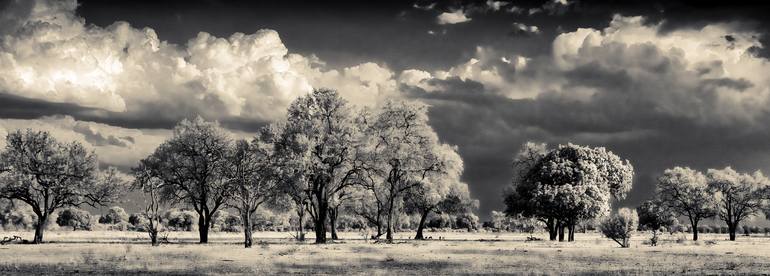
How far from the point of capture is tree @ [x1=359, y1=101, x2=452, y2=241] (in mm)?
68500

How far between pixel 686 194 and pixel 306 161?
73288 millimetres

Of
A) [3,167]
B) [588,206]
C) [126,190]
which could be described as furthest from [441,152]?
[3,167]

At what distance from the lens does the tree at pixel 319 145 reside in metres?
63.2

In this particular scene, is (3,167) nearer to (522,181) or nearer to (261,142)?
(261,142)

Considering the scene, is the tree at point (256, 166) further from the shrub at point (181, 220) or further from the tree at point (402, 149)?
the shrub at point (181, 220)

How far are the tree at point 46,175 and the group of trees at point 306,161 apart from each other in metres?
9.30

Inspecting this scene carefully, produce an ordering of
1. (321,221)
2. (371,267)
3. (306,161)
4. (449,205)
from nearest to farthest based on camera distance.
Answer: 1. (371,267)
2. (306,161)
3. (321,221)
4. (449,205)

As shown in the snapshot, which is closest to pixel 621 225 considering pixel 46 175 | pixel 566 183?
pixel 566 183

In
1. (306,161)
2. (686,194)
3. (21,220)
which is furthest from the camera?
(21,220)

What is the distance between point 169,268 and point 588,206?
5409 cm

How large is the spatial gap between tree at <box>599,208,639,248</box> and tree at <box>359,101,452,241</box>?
1724cm

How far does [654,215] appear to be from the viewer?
12850 centimetres

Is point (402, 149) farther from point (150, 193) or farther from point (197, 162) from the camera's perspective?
point (150, 193)

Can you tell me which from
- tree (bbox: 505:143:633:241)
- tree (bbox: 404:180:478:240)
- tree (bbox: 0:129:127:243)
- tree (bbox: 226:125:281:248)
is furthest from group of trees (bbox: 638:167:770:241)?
tree (bbox: 0:129:127:243)
